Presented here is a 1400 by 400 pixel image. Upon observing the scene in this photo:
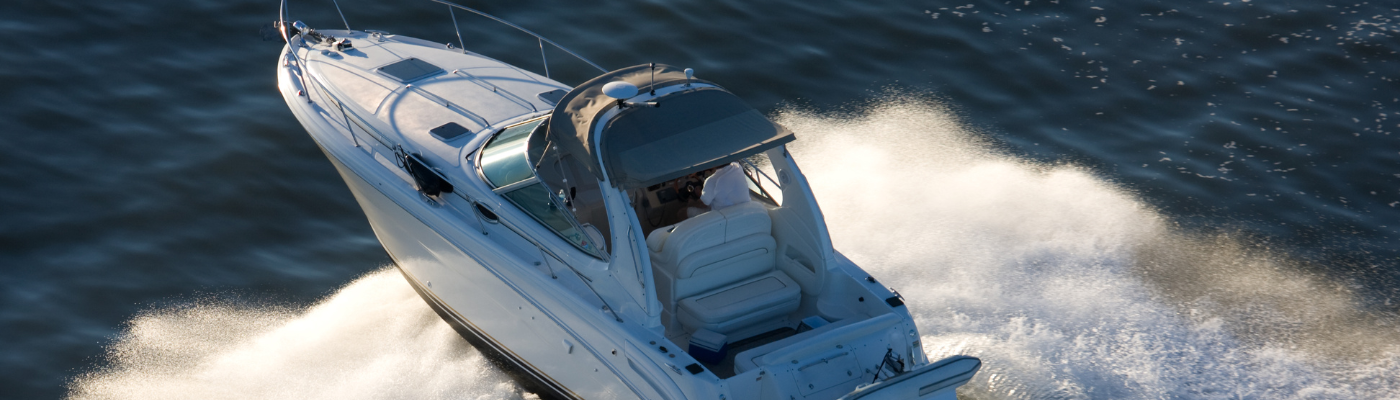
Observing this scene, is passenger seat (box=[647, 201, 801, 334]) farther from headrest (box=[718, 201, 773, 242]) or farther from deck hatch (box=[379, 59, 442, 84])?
deck hatch (box=[379, 59, 442, 84])

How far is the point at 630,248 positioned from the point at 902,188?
13.7 feet

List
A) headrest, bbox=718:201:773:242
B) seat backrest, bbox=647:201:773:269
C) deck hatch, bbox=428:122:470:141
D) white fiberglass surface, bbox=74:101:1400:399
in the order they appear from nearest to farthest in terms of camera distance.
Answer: seat backrest, bbox=647:201:773:269 → headrest, bbox=718:201:773:242 → white fiberglass surface, bbox=74:101:1400:399 → deck hatch, bbox=428:122:470:141

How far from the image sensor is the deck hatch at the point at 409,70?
814 centimetres

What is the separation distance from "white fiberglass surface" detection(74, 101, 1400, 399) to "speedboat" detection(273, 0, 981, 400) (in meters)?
0.77

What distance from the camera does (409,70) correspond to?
825 centimetres

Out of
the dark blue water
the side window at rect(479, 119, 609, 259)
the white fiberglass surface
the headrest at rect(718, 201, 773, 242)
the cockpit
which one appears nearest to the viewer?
the cockpit

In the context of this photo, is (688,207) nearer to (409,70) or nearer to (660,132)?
(660,132)

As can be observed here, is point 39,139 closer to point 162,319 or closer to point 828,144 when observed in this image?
point 162,319

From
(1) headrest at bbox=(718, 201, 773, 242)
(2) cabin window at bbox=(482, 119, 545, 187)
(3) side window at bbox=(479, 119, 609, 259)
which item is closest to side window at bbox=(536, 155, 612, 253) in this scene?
(3) side window at bbox=(479, 119, 609, 259)

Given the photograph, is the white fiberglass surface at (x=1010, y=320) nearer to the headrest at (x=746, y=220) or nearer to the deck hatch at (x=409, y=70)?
the deck hatch at (x=409, y=70)

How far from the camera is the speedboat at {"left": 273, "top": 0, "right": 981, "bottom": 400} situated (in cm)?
575

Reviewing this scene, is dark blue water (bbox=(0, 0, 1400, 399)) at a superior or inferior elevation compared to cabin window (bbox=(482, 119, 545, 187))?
inferior

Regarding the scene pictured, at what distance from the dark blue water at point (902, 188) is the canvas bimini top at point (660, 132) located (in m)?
2.33

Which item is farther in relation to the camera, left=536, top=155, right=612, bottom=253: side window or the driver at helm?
left=536, top=155, right=612, bottom=253: side window
